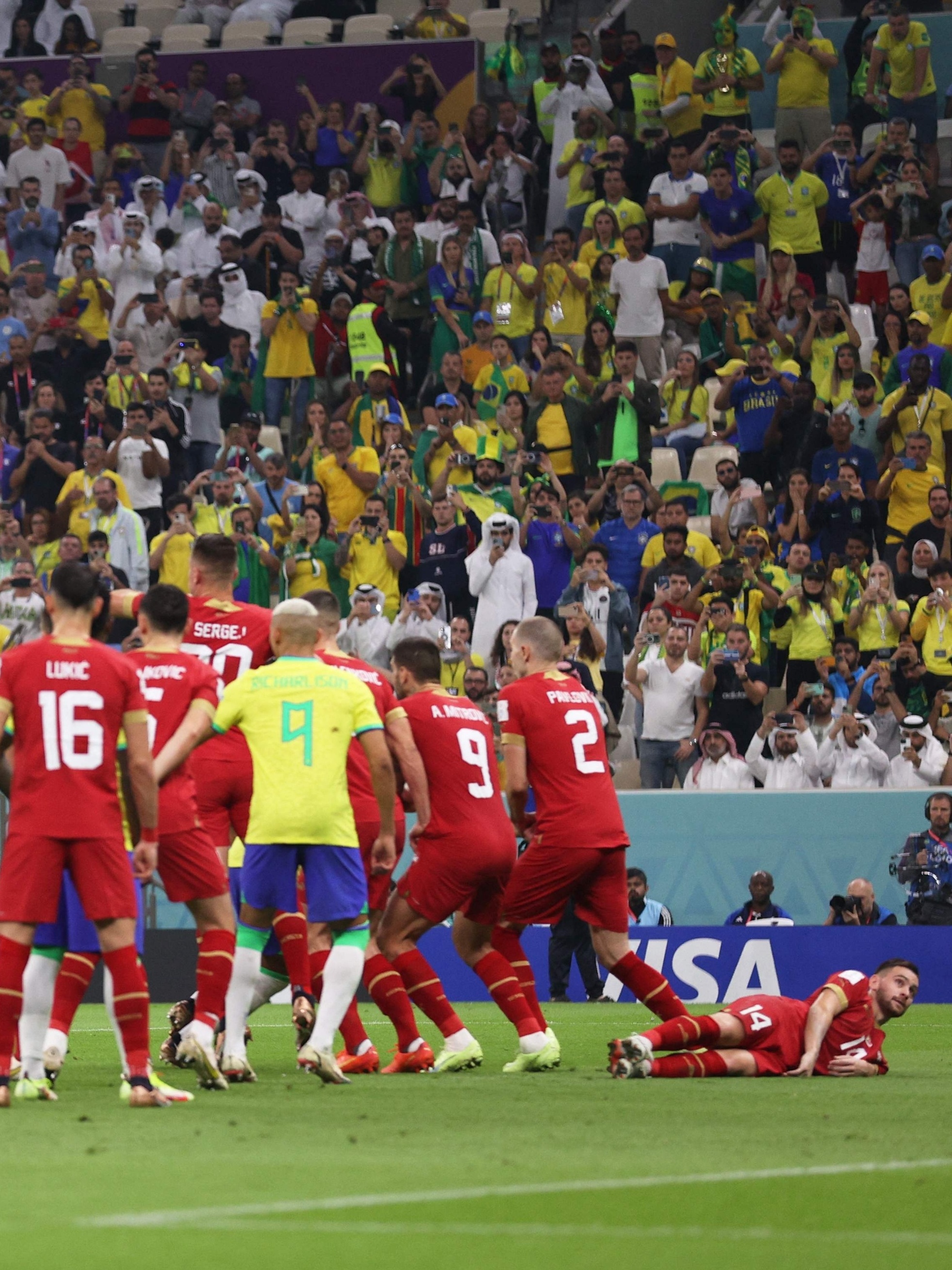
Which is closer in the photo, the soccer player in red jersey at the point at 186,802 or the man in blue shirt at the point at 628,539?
the soccer player in red jersey at the point at 186,802

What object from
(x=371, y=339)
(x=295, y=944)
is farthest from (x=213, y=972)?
(x=371, y=339)

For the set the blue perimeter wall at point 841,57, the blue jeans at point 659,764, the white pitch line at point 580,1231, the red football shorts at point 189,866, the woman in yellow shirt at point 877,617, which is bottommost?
the blue jeans at point 659,764

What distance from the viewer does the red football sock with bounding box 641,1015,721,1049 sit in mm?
9641

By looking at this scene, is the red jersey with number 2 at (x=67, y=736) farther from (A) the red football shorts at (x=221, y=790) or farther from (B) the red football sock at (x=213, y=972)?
(A) the red football shorts at (x=221, y=790)

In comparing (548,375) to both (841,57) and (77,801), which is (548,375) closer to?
(841,57)

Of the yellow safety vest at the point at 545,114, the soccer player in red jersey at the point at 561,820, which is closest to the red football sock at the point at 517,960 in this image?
the soccer player in red jersey at the point at 561,820

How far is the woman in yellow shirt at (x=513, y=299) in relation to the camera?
23.3 metres

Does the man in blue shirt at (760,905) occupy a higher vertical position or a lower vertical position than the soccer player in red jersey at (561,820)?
lower

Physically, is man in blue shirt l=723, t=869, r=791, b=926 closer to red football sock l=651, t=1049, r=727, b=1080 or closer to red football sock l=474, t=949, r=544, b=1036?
red football sock l=474, t=949, r=544, b=1036

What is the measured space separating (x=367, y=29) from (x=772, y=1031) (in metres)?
21.4

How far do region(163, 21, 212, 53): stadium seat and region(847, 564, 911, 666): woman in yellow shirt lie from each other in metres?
15.0

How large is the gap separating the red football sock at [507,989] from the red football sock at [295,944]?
117cm

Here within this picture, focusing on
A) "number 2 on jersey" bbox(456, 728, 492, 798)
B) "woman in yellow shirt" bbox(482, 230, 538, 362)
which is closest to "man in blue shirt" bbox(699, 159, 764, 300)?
"woman in yellow shirt" bbox(482, 230, 538, 362)

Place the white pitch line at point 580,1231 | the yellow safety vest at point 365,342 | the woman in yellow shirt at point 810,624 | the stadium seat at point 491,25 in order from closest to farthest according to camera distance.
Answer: the white pitch line at point 580,1231, the woman in yellow shirt at point 810,624, the yellow safety vest at point 365,342, the stadium seat at point 491,25
